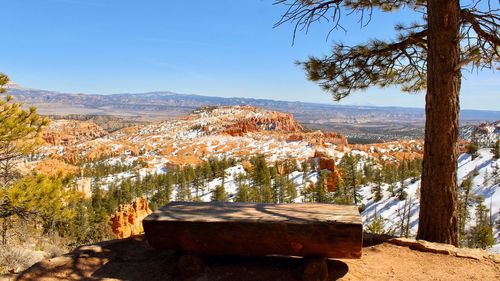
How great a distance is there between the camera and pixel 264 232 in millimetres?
3643

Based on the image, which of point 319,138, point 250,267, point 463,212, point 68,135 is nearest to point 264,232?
point 250,267

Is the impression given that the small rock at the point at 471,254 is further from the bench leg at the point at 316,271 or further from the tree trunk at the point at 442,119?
the bench leg at the point at 316,271

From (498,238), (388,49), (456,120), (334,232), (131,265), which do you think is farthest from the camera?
(498,238)

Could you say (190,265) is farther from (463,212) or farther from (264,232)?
(463,212)

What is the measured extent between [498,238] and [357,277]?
46027 mm

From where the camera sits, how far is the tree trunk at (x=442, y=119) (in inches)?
182

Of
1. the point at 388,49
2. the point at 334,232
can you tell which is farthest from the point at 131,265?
the point at 388,49

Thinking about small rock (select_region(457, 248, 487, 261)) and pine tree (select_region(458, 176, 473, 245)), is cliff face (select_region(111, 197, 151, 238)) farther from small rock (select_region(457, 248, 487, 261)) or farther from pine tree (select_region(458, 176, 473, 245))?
small rock (select_region(457, 248, 487, 261))

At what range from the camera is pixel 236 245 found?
374 cm

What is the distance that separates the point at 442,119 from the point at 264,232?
276cm

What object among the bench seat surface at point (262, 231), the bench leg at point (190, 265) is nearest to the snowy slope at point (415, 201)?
the bench seat surface at point (262, 231)

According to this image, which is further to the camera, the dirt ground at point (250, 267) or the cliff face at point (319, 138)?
the cliff face at point (319, 138)

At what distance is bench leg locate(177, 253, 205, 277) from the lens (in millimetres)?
3771

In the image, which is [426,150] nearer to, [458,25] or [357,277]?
[458,25]
